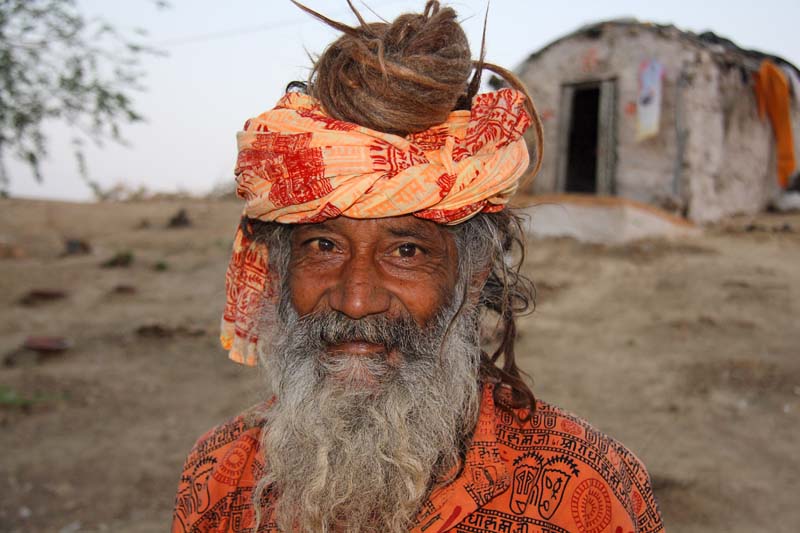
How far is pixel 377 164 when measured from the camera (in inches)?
72.1

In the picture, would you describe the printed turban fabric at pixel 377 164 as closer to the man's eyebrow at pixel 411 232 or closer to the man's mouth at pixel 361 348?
the man's eyebrow at pixel 411 232

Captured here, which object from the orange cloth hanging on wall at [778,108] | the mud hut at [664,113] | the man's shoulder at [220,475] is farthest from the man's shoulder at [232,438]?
the orange cloth hanging on wall at [778,108]

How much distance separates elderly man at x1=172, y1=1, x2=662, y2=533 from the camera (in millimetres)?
1810

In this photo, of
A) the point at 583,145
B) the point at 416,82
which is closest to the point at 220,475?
the point at 416,82

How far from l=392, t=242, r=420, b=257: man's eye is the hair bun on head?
319 millimetres

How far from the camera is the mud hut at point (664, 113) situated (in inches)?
Result: 437

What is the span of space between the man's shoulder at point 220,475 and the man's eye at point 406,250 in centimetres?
66

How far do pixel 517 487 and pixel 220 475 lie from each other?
0.86 meters

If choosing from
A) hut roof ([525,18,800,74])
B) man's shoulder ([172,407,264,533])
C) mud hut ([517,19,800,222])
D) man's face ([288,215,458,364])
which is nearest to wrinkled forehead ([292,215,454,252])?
man's face ([288,215,458,364])

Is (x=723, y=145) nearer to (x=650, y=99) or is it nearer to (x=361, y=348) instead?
(x=650, y=99)

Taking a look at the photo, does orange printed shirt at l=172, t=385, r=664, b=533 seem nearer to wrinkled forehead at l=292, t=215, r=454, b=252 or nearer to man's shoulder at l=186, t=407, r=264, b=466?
man's shoulder at l=186, t=407, r=264, b=466

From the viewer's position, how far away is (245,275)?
2260mm

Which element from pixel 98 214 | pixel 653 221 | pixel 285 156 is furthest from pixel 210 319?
pixel 98 214

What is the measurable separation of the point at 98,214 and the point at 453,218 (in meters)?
16.2
